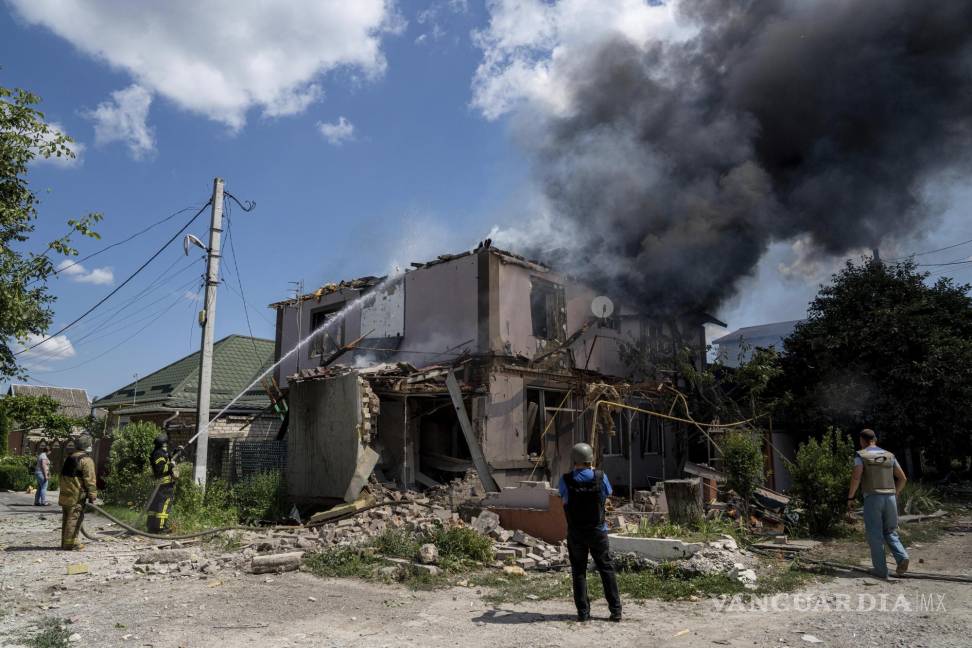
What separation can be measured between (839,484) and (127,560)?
1041 cm

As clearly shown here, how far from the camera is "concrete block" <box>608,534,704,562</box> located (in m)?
7.07

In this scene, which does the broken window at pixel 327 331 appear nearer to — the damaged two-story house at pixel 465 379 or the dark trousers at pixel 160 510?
the damaged two-story house at pixel 465 379

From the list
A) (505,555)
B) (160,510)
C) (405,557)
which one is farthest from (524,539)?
(160,510)

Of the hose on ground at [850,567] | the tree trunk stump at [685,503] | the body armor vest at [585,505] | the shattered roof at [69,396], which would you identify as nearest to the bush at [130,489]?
the tree trunk stump at [685,503]

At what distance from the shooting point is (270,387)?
1708 centimetres

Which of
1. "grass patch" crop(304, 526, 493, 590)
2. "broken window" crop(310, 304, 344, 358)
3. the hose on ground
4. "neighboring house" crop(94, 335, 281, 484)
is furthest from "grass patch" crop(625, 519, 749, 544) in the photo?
"neighboring house" crop(94, 335, 281, 484)

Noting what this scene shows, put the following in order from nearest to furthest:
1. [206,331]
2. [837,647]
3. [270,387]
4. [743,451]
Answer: [837,647], [743,451], [206,331], [270,387]

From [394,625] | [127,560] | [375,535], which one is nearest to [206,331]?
[127,560]

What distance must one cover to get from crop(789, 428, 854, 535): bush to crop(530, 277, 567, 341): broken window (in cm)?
625

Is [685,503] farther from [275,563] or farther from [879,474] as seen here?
[275,563]

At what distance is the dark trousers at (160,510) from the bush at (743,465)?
30.8ft

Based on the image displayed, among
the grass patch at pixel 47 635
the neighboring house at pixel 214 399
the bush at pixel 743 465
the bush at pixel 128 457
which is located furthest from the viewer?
the neighboring house at pixel 214 399

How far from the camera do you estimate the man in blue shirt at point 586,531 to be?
5.58m

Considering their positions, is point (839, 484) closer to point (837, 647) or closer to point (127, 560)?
point (837, 647)
